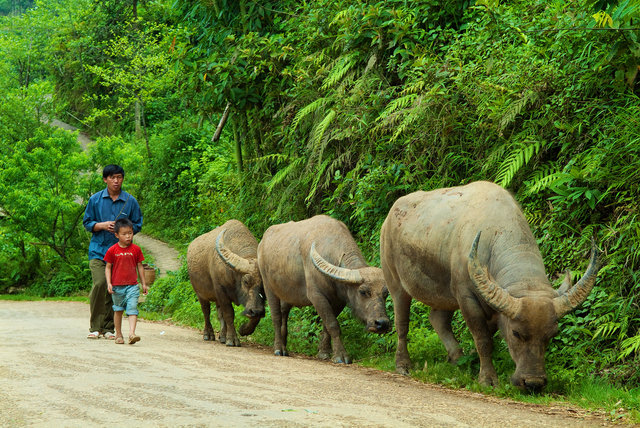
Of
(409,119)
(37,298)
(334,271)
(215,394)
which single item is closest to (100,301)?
(334,271)

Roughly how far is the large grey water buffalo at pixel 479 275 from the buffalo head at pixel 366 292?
335 millimetres

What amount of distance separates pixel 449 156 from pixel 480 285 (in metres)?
4.14

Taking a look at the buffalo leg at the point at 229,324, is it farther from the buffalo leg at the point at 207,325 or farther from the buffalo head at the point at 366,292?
the buffalo head at the point at 366,292

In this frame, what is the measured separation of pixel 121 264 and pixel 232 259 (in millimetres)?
1899

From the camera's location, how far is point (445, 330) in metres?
8.59

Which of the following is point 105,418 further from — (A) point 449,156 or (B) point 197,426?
(A) point 449,156

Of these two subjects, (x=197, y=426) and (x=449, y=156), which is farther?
(x=449, y=156)

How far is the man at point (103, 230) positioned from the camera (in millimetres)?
11055

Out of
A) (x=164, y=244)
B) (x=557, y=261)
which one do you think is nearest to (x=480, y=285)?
(x=557, y=261)

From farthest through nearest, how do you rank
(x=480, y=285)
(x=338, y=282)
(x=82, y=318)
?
(x=82, y=318)
(x=338, y=282)
(x=480, y=285)

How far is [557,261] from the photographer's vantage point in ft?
27.6

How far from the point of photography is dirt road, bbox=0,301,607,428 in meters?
5.13

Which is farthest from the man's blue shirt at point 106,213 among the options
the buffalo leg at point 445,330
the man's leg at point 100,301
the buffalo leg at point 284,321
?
the buffalo leg at point 445,330

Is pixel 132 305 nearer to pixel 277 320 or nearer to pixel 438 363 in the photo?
pixel 277 320
